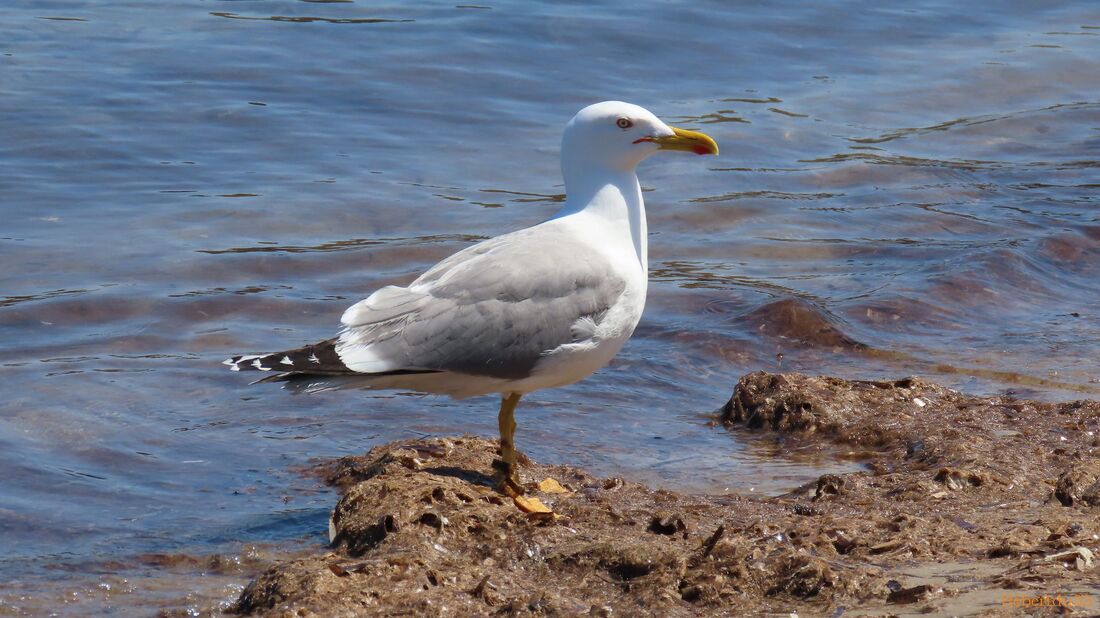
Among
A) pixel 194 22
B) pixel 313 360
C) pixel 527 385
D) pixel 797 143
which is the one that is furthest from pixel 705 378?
pixel 194 22

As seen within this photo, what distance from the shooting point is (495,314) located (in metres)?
5.46

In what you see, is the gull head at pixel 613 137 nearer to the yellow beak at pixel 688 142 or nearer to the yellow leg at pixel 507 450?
the yellow beak at pixel 688 142

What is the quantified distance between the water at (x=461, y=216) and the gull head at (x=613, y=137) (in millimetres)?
1416

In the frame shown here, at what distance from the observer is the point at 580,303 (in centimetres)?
551

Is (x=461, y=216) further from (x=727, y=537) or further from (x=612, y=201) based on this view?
(x=727, y=537)

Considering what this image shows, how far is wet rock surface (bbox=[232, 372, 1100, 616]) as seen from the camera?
4.38 m

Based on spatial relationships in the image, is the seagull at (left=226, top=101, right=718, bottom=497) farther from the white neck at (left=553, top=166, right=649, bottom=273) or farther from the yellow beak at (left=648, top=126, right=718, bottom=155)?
the yellow beak at (left=648, top=126, right=718, bottom=155)

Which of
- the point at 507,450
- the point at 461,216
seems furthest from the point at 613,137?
the point at 461,216

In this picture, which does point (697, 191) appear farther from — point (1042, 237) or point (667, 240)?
point (1042, 237)

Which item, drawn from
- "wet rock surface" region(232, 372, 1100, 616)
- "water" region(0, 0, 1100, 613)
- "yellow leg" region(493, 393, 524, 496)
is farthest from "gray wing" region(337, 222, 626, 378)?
"water" region(0, 0, 1100, 613)

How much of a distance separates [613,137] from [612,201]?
0.27m

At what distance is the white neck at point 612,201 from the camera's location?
583cm

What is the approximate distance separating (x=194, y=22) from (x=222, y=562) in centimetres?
1132

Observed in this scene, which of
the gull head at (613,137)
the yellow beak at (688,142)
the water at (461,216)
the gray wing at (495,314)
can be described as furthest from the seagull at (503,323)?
the water at (461,216)
